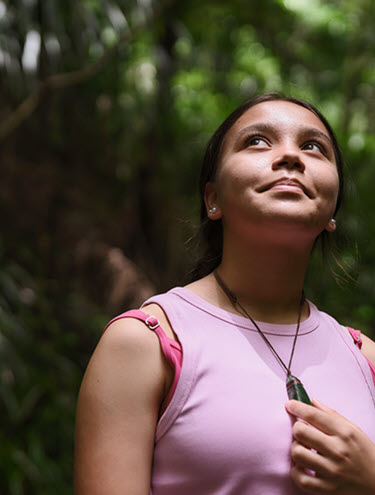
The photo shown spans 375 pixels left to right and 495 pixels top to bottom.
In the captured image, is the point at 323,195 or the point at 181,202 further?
the point at 181,202

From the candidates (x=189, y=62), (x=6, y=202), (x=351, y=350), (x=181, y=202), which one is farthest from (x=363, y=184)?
(x=351, y=350)

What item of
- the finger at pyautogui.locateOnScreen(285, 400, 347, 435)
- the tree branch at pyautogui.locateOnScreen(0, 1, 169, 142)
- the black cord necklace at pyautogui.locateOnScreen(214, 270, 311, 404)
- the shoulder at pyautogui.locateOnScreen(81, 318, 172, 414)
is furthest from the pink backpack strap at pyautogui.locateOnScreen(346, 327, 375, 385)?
the tree branch at pyautogui.locateOnScreen(0, 1, 169, 142)

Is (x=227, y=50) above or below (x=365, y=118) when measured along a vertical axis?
Answer: below

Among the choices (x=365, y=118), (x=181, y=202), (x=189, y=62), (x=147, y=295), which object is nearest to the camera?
(x=147, y=295)

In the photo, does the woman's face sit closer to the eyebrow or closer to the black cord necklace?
the eyebrow

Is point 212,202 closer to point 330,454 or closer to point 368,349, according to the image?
point 368,349

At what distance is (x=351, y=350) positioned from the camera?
1.12m

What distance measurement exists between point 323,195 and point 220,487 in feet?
1.95

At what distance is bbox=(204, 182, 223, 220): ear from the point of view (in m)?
1.18

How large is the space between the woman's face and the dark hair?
0.11 ft

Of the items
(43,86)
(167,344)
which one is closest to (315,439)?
(167,344)

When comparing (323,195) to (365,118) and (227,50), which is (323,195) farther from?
(365,118)

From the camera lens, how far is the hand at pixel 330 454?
0.87 m

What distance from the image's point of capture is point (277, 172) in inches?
40.9
